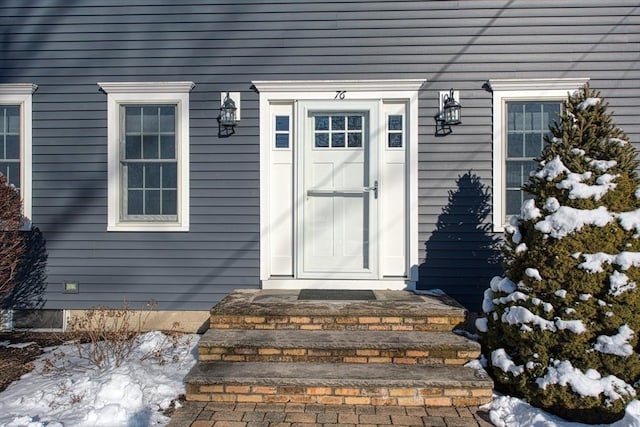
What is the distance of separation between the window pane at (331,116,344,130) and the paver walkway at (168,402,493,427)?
2.98m

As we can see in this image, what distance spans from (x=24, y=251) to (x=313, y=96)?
3.75 m

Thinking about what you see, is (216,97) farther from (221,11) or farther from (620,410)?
(620,410)

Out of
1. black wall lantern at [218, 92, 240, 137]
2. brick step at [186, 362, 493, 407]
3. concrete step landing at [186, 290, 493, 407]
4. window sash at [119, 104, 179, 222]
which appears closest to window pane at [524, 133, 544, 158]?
concrete step landing at [186, 290, 493, 407]

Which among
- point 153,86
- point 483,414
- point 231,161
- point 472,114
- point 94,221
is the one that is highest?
point 153,86

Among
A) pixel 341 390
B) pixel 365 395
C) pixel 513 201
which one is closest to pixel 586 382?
pixel 365 395

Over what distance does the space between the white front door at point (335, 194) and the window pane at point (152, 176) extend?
1681 millimetres

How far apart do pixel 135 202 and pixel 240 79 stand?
190cm

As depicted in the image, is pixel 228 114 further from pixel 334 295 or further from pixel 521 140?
pixel 521 140

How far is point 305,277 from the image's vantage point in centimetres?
470

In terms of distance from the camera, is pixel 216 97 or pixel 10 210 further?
pixel 216 97

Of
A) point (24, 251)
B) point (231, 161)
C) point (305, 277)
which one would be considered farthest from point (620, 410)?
point (24, 251)

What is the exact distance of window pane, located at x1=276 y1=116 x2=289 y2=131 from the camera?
477 cm

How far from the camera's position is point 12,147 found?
15.8ft

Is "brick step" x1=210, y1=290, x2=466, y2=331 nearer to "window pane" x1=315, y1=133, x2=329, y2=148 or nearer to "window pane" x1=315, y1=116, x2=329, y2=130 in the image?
"window pane" x1=315, y1=133, x2=329, y2=148
